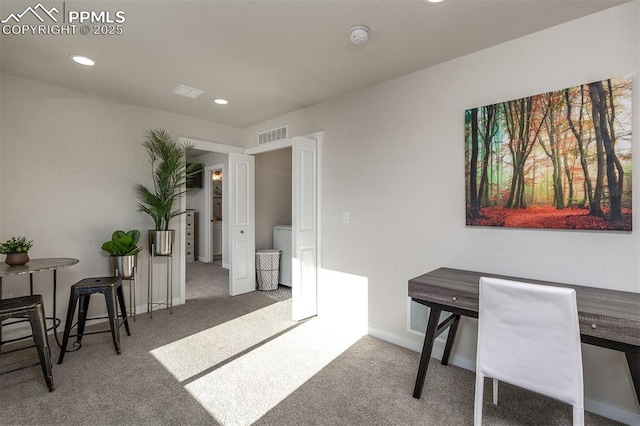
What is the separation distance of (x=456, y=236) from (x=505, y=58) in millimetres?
1341

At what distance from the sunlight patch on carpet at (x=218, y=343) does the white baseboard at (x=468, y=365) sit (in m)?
1.03

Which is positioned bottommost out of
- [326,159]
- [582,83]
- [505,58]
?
[326,159]

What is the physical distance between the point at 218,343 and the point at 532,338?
2.41 meters

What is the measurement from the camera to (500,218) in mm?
2158

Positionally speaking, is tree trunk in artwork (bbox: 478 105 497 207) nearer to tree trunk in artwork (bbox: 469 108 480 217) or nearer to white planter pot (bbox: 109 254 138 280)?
tree trunk in artwork (bbox: 469 108 480 217)

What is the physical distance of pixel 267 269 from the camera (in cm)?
451

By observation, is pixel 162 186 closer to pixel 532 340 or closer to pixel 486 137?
pixel 486 137

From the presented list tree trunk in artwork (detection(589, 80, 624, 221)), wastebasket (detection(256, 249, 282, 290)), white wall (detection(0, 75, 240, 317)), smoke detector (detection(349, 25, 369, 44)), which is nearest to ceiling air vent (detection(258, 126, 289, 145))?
white wall (detection(0, 75, 240, 317))

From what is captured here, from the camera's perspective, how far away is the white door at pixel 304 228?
323 cm

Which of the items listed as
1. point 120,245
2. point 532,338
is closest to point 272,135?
point 120,245

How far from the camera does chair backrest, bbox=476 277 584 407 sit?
4.49ft

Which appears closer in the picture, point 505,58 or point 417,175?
point 505,58

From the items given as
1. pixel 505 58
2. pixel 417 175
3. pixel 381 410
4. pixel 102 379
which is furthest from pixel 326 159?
pixel 102 379

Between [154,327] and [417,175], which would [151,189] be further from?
[417,175]
